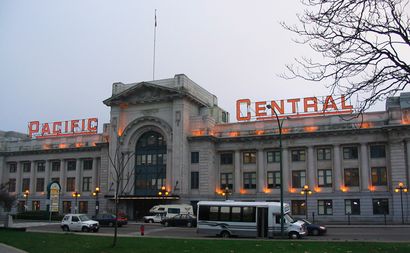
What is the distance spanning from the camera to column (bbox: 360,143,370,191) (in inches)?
2425

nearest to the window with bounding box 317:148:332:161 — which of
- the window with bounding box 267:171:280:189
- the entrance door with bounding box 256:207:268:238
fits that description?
the window with bounding box 267:171:280:189

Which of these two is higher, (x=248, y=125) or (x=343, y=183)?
(x=248, y=125)

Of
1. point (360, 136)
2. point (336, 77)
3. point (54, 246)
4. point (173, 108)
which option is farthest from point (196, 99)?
point (336, 77)

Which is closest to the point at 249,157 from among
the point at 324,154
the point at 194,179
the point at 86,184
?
the point at 194,179

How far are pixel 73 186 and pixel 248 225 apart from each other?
53.2 meters

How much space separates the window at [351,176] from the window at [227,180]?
1756 cm

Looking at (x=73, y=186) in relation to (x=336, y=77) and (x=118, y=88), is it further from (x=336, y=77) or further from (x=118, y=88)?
(x=336, y=77)

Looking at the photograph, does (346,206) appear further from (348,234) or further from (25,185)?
(25,185)

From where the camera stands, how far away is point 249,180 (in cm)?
6962

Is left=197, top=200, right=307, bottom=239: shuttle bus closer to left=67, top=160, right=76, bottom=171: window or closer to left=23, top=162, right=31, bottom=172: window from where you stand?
left=67, top=160, right=76, bottom=171: window

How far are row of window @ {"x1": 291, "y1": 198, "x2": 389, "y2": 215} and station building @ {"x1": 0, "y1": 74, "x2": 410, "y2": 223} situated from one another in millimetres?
135

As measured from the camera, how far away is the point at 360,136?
2475 inches

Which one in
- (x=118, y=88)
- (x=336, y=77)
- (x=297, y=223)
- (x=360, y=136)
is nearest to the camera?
(x=336, y=77)

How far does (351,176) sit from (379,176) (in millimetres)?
3744
